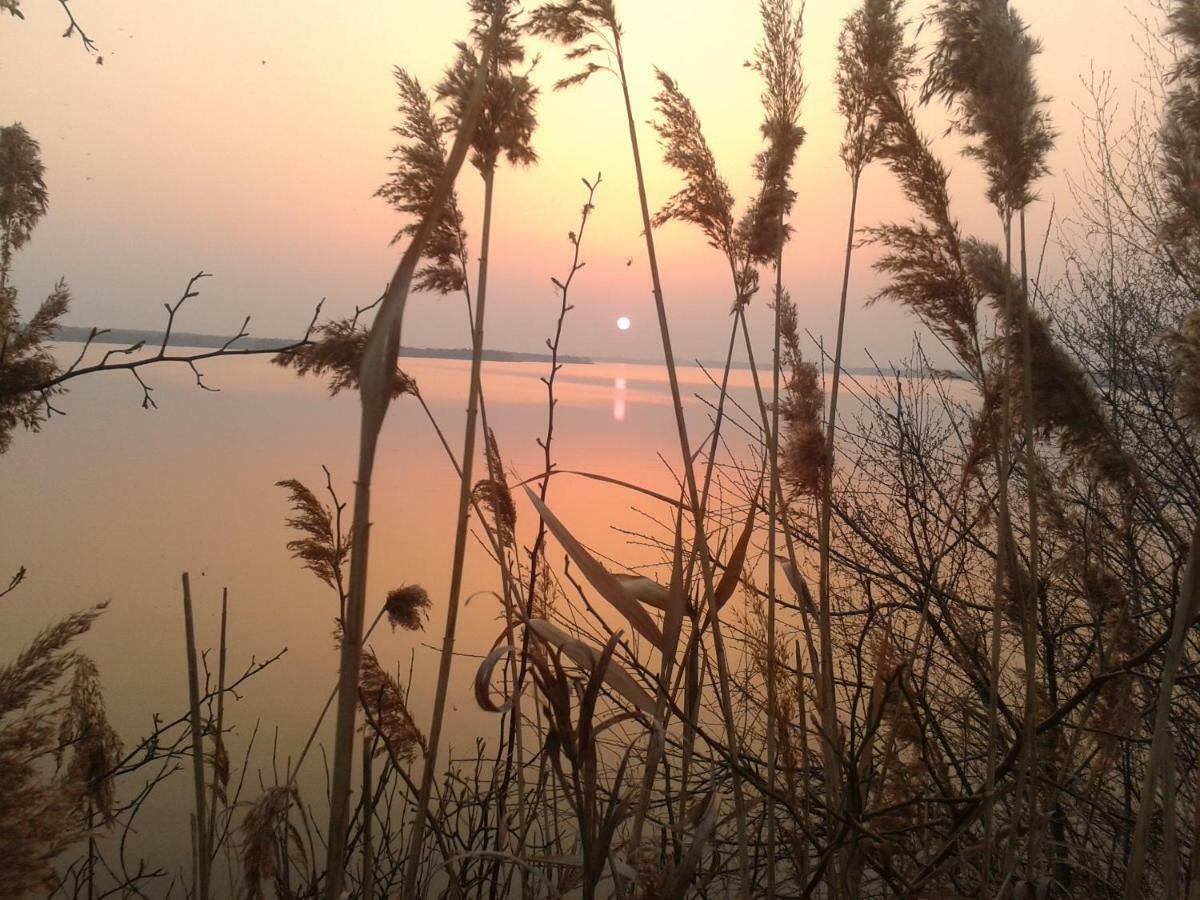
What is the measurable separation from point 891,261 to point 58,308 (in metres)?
1.40

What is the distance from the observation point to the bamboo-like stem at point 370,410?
48 centimetres

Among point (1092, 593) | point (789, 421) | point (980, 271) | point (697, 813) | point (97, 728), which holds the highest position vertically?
point (980, 271)

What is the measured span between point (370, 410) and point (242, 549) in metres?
6.32

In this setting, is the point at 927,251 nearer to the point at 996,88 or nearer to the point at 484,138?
the point at 996,88

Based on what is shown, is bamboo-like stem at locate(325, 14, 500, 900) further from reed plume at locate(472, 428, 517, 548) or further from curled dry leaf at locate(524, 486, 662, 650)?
reed plume at locate(472, 428, 517, 548)

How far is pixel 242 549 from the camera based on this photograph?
6164 mm

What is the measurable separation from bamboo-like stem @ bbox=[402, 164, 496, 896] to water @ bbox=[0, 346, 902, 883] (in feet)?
0.76

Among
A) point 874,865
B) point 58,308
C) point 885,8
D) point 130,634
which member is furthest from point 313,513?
point 130,634

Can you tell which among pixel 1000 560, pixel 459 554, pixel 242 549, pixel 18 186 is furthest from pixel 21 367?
pixel 242 549

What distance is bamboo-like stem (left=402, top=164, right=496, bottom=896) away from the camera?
34.2 inches

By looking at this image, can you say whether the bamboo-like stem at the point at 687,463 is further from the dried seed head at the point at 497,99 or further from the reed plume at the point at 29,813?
the reed plume at the point at 29,813

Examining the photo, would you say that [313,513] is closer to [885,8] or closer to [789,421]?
[789,421]

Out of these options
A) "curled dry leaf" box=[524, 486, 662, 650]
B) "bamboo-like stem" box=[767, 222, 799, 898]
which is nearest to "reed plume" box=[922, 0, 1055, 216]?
"bamboo-like stem" box=[767, 222, 799, 898]

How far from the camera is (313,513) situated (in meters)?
1.51
